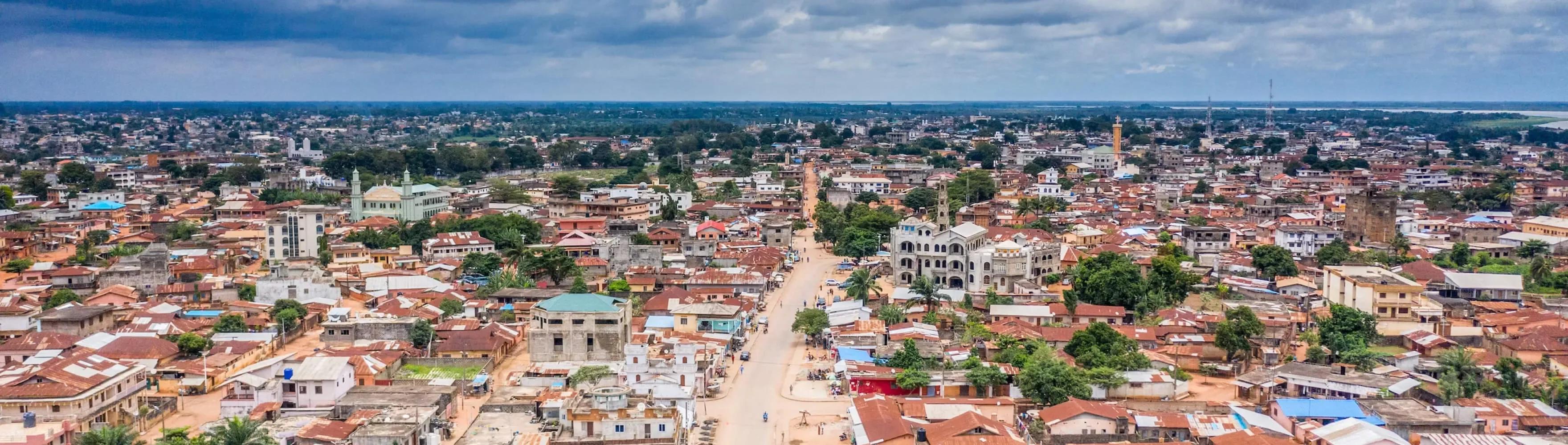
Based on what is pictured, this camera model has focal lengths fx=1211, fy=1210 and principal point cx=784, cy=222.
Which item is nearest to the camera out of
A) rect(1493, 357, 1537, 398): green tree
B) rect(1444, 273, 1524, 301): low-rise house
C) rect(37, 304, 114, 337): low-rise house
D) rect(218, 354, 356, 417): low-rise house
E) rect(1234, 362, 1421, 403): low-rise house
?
rect(218, 354, 356, 417): low-rise house

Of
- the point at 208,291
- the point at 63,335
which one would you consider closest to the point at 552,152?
the point at 208,291

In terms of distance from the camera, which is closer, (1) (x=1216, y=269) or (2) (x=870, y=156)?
(1) (x=1216, y=269)

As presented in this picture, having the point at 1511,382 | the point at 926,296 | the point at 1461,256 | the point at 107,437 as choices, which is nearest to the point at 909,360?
the point at 926,296

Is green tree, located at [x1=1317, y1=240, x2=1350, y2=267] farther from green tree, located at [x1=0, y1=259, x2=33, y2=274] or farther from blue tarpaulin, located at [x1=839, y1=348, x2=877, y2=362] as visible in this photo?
green tree, located at [x1=0, y1=259, x2=33, y2=274]

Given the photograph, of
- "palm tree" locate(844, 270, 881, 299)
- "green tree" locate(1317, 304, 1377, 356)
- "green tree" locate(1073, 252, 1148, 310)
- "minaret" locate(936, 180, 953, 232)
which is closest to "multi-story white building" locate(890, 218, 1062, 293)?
"minaret" locate(936, 180, 953, 232)

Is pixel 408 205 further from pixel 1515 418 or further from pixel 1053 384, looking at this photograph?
pixel 1515 418

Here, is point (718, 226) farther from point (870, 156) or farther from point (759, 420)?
point (870, 156)

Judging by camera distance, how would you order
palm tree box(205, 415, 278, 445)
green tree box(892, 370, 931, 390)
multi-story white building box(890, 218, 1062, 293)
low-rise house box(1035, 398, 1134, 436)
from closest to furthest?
palm tree box(205, 415, 278, 445), low-rise house box(1035, 398, 1134, 436), green tree box(892, 370, 931, 390), multi-story white building box(890, 218, 1062, 293)
